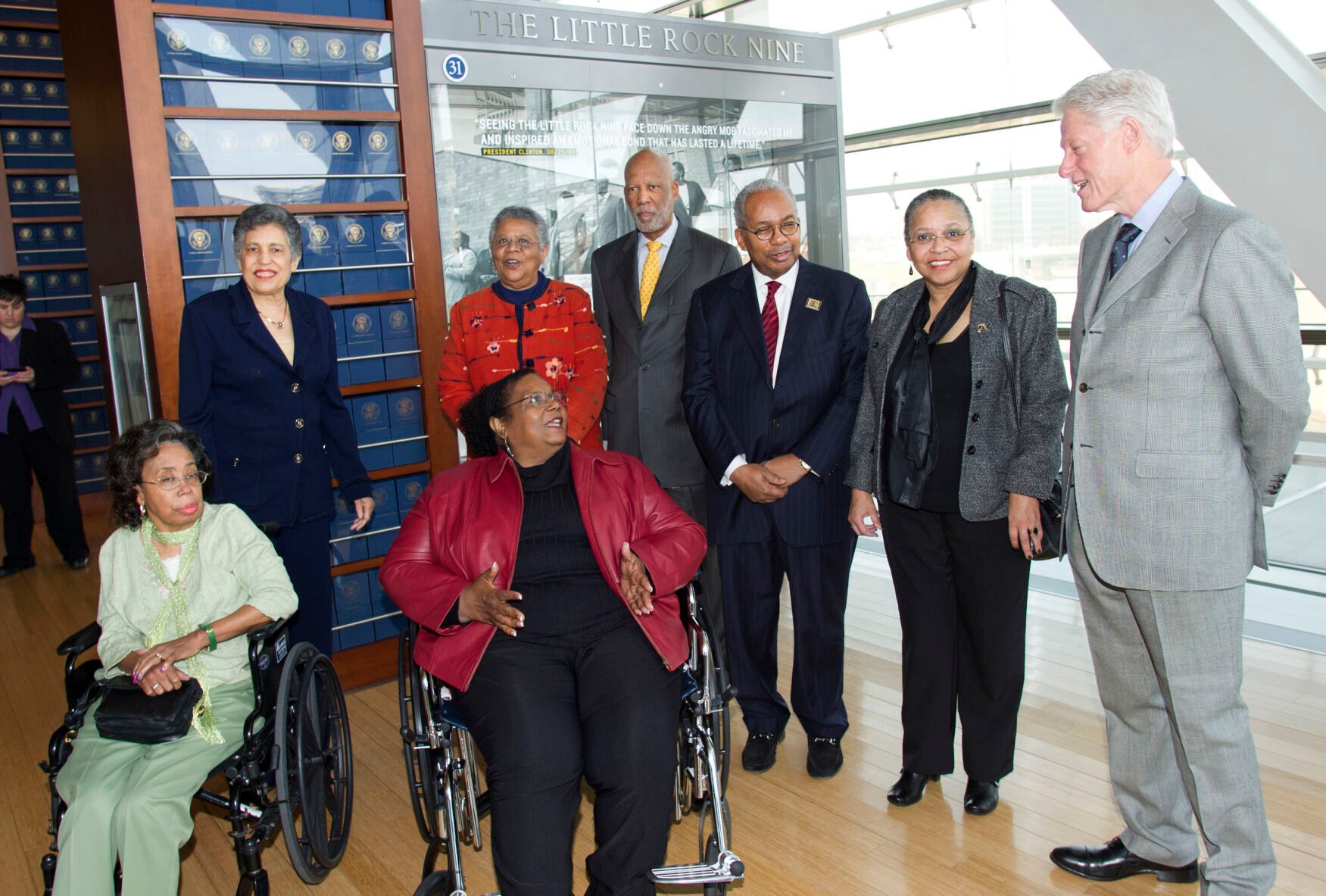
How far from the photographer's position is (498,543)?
2463 millimetres

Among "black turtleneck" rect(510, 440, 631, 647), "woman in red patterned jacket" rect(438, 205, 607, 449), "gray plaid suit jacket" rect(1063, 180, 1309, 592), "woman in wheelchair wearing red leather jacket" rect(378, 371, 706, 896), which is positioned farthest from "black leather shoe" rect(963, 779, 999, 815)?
"woman in red patterned jacket" rect(438, 205, 607, 449)

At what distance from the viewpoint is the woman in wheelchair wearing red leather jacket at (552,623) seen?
6.91 feet

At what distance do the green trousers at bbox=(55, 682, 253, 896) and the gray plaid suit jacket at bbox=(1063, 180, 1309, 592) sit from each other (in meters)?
2.09

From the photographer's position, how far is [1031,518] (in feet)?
8.17

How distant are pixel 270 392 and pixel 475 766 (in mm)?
1276

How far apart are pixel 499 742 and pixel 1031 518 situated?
1380 mm

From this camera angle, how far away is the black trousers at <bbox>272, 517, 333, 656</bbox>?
3.04 meters

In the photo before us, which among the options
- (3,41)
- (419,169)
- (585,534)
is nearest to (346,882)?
(585,534)

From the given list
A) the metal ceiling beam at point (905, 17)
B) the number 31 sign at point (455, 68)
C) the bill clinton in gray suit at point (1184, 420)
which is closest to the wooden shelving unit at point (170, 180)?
the number 31 sign at point (455, 68)

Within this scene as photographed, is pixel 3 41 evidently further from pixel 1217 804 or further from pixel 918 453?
pixel 1217 804

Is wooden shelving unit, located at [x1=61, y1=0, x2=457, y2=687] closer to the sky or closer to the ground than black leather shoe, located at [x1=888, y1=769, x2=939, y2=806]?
closer to the sky

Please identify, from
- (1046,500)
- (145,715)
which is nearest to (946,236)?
(1046,500)

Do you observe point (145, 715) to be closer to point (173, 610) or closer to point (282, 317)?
point (173, 610)

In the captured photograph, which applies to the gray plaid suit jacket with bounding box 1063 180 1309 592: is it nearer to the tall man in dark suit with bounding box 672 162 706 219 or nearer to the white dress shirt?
the white dress shirt
